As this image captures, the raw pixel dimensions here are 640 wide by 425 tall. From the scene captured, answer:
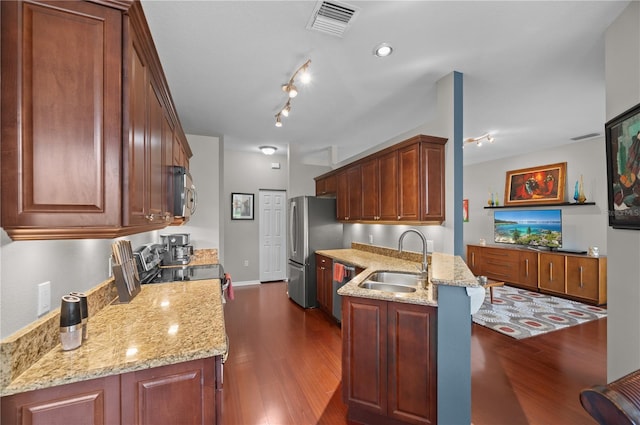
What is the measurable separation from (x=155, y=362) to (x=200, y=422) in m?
0.35

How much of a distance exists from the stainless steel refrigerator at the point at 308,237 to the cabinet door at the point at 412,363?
256 cm

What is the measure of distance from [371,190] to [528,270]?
13.6 feet

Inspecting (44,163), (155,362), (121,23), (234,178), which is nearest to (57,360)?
(155,362)

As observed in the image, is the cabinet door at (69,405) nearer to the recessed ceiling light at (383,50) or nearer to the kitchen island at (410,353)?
the kitchen island at (410,353)

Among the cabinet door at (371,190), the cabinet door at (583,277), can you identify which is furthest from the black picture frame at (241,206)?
the cabinet door at (583,277)

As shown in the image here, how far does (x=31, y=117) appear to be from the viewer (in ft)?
3.17

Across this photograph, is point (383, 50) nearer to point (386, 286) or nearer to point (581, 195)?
point (386, 286)

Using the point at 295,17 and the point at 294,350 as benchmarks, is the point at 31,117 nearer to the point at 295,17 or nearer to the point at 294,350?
the point at 295,17

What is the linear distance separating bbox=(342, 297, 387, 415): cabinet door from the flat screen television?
17.3 ft

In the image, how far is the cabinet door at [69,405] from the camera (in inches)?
36.7

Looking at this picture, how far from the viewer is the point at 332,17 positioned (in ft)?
Answer: 6.04

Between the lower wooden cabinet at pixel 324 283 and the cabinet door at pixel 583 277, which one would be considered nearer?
the lower wooden cabinet at pixel 324 283

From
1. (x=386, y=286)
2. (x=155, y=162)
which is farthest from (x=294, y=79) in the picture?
(x=386, y=286)

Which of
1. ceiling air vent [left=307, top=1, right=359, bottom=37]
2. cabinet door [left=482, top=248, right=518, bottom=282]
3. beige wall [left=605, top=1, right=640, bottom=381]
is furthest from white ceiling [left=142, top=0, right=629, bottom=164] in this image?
cabinet door [left=482, top=248, right=518, bottom=282]
